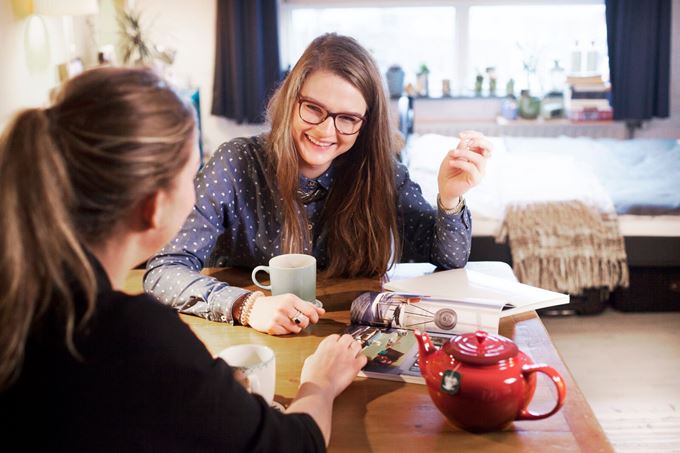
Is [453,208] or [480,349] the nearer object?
[480,349]

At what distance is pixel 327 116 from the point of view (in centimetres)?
154

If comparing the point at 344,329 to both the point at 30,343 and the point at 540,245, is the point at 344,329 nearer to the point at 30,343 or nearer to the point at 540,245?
the point at 30,343

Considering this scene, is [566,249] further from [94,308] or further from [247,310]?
[94,308]

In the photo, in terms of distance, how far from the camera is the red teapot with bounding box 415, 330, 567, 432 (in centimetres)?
86

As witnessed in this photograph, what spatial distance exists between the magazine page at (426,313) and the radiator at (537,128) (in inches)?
145

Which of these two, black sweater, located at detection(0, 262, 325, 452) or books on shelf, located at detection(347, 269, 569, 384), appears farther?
books on shelf, located at detection(347, 269, 569, 384)

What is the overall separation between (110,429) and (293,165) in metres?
0.99

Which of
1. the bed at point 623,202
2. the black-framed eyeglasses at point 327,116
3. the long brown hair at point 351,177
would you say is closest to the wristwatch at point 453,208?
the long brown hair at point 351,177

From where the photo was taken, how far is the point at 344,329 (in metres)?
1.22

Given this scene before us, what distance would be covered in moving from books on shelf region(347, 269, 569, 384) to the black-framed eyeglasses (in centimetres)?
39

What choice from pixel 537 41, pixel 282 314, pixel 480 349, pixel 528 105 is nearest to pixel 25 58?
pixel 282 314

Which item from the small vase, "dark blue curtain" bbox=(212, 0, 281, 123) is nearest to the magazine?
"dark blue curtain" bbox=(212, 0, 281, 123)

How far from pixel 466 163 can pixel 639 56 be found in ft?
11.7

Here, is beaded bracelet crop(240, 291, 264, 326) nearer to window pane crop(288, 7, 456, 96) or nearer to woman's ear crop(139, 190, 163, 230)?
woman's ear crop(139, 190, 163, 230)
